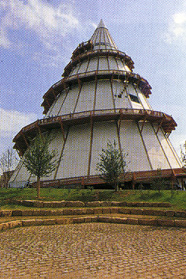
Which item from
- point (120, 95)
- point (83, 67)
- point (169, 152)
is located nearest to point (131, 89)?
point (120, 95)

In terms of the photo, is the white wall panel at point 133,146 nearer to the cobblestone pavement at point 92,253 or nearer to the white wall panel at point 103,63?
the white wall panel at point 103,63

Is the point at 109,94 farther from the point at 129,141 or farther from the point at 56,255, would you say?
the point at 56,255

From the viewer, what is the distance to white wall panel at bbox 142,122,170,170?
2949cm

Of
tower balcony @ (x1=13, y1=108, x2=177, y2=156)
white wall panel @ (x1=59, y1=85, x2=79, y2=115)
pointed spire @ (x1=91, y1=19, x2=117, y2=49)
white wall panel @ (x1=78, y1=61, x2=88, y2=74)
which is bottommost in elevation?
tower balcony @ (x1=13, y1=108, x2=177, y2=156)

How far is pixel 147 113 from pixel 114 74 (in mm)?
11798

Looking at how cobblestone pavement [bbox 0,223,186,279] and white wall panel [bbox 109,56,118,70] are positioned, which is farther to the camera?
white wall panel [bbox 109,56,118,70]

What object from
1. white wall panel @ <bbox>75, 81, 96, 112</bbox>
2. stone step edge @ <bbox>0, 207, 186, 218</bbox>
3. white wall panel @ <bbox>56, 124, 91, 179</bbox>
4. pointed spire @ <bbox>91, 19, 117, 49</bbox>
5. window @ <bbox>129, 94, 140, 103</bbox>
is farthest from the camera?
pointed spire @ <bbox>91, 19, 117, 49</bbox>

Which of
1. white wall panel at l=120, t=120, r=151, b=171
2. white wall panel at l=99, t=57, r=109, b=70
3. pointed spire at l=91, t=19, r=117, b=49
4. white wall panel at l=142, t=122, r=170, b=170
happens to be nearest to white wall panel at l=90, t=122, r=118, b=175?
white wall panel at l=120, t=120, r=151, b=171

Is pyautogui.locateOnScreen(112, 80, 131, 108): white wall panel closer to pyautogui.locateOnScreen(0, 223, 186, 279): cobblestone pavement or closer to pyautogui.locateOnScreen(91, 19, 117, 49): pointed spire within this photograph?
pyautogui.locateOnScreen(91, 19, 117, 49): pointed spire

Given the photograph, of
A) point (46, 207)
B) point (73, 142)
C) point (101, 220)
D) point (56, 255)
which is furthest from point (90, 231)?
point (73, 142)

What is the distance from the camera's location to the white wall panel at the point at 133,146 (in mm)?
28109

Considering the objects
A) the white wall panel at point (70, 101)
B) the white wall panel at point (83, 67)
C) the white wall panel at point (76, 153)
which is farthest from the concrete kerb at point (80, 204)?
the white wall panel at point (83, 67)

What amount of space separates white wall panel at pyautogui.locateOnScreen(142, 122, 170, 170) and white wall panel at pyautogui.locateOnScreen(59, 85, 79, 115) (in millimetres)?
13526

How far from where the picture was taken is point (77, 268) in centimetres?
509
